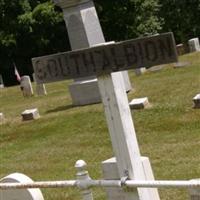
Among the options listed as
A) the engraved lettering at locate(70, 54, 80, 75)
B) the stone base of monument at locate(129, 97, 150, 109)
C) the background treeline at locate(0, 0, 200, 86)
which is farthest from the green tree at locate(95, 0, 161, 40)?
the engraved lettering at locate(70, 54, 80, 75)

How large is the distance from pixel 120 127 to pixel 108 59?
2.18 feet

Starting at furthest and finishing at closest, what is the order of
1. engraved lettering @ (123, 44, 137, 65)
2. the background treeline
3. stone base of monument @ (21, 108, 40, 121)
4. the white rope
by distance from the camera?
the background treeline
stone base of monument @ (21, 108, 40, 121)
engraved lettering @ (123, 44, 137, 65)
the white rope

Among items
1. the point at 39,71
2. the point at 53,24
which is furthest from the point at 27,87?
the point at 53,24

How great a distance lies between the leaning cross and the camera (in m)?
6.12

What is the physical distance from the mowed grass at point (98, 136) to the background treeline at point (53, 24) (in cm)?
2359

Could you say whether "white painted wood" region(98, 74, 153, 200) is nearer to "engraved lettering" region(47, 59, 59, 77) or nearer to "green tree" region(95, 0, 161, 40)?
"engraved lettering" region(47, 59, 59, 77)

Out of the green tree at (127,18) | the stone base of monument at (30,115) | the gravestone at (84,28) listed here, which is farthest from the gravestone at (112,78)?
the green tree at (127,18)

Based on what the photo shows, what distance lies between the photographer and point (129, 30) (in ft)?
150

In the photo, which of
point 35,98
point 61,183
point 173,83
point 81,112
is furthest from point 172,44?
point 35,98

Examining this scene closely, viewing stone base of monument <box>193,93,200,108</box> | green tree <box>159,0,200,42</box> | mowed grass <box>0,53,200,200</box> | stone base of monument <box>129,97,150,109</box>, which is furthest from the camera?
green tree <box>159,0,200,42</box>

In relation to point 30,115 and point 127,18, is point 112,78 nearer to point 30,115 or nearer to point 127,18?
point 30,115

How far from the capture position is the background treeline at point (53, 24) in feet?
144

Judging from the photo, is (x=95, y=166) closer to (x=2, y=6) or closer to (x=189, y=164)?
(x=189, y=164)

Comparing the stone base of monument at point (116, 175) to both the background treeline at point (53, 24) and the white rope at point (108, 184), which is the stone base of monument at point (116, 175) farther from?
the background treeline at point (53, 24)
